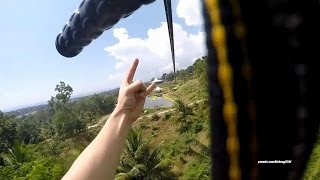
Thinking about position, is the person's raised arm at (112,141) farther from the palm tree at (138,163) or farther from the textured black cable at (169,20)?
the palm tree at (138,163)

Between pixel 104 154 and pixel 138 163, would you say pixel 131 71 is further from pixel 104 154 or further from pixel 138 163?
pixel 138 163

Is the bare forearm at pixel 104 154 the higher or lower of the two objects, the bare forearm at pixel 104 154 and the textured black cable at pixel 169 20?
the lower

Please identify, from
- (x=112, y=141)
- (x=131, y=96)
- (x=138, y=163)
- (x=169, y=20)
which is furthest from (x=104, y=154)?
(x=138, y=163)

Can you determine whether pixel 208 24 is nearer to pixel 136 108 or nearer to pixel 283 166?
pixel 283 166

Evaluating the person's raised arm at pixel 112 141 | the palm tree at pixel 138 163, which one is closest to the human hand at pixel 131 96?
the person's raised arm at pixel 112 141

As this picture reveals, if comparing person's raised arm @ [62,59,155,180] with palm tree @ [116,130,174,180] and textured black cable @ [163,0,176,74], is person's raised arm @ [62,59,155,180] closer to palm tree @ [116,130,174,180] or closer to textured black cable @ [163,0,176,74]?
textured black cable @ [163,0,176,74]

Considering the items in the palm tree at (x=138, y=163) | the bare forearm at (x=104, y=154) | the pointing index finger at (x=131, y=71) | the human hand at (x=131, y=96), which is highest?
the pointing index finger at (x=131, y=71)

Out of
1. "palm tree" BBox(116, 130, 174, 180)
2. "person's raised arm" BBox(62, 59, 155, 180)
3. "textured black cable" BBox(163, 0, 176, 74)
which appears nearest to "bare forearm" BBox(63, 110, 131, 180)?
"person's raised arm" BBox(62, 59, 155, 180)

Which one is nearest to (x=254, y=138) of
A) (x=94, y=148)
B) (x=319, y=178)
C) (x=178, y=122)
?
(x=94, y=148)
